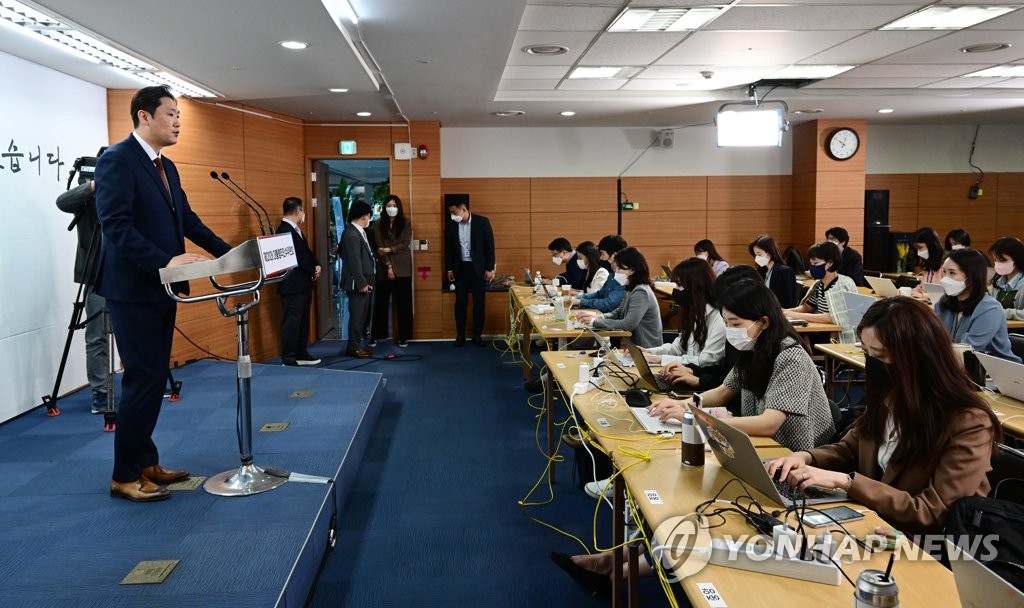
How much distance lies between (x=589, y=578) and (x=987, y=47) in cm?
544

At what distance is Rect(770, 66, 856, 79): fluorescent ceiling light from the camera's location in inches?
251

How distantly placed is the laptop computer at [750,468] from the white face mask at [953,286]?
9.05 ft

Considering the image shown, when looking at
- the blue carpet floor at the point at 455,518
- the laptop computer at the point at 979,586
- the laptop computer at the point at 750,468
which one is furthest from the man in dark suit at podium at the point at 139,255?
the laptop computer at the point at 979,586

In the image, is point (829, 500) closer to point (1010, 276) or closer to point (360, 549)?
point (360, 549)

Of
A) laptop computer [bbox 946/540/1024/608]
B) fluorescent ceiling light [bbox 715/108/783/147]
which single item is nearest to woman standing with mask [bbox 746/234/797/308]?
fluorescent ceiling light [bbox 715/108/783/147]

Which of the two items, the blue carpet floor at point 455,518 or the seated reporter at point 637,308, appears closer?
the blue carpet floor at point 455,518

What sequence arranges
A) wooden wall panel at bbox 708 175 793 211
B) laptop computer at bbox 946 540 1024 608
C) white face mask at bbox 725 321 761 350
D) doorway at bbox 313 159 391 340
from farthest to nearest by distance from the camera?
wooden wall panel at bbox 708 175 793 211
doorway at bbox 313 159 391 340
white face mask at bbox 725 321 761 350
laptop computer at bbox 946 540 1024 608

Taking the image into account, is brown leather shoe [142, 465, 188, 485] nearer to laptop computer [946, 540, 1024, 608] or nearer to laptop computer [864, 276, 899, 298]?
A: laptop computer [946, 540, 1024, 608]

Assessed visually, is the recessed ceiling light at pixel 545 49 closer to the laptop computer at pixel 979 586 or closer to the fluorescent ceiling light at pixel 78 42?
the fluorescent ceiling light at pixel 78 42

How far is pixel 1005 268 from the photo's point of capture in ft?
17.7

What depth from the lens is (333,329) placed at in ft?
31.8

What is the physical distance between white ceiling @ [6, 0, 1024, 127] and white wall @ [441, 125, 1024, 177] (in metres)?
1.19

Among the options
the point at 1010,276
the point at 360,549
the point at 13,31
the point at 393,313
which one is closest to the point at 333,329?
the point at 393,313

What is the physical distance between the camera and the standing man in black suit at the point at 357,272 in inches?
314
